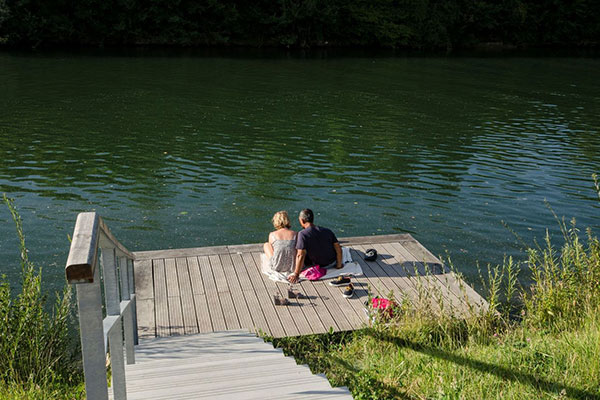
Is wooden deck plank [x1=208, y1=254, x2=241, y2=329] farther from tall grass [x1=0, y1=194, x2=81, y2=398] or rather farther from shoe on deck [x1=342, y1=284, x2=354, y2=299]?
tall grass [x1=0, y1=194, x2=81, y2=398]

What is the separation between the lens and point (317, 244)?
27.3 ft

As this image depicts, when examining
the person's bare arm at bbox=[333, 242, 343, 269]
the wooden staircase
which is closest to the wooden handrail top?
the wooden staircase

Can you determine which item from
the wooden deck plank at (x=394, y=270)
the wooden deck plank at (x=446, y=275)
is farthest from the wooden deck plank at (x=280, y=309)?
the wooden deck plank at (x=446, y=275)

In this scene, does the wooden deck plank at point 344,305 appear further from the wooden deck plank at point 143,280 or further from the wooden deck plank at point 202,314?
the wooden deck plank at point 143,280

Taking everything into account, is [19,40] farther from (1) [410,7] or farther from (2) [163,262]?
(2) [163,262]

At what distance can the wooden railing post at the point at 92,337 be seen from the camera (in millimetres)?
2119

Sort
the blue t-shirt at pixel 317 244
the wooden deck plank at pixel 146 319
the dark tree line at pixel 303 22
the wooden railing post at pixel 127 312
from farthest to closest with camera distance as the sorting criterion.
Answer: the dark tree line at pixel 303 22, the blue t-shirt at pixel 317 244, the wooden deck plank at pixel 146 319, the wooden railing post at pixel 127 312

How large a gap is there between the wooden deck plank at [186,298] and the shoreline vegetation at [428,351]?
3.21ft

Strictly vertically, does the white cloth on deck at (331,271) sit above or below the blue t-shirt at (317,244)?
below

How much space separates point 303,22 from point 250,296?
1542 inches

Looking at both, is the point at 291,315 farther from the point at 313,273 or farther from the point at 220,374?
the point at 220,374

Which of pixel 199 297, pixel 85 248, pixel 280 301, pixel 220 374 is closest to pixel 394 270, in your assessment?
pixel 280 301

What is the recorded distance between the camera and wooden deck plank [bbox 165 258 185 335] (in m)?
6.93

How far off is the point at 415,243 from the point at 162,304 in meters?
4.03
